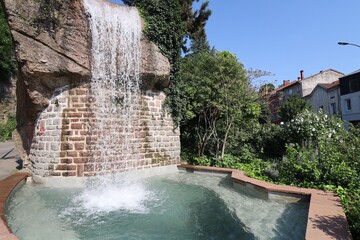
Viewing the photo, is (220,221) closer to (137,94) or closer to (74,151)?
(74,151)

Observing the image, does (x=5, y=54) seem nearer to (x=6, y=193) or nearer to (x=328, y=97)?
(x=6, y=193)

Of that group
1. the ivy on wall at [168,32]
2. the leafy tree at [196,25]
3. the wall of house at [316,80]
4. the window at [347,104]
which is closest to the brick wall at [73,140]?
the ivy on wall at [168,32]

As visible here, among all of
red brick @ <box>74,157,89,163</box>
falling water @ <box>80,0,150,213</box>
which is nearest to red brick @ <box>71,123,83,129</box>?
falling water @ <box>80,0,150,213</box>

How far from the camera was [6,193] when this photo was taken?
5.80 m

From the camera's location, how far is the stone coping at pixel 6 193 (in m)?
3.34

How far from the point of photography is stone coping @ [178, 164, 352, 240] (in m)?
3.30

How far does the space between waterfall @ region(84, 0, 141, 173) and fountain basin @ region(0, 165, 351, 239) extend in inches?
144

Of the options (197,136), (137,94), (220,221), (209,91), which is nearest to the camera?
(220,221)

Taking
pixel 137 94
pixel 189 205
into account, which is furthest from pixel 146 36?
pixel 189 205

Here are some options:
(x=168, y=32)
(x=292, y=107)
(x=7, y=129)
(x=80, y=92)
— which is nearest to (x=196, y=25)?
(x=168, y=32)

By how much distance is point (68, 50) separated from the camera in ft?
26.0

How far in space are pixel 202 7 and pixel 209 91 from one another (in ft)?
38.8

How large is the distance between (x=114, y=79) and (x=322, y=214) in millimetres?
6921

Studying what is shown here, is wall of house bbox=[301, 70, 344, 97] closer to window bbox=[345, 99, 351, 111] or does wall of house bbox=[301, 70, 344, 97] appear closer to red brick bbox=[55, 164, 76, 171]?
window bbox=[345, 99, 351, 111]
